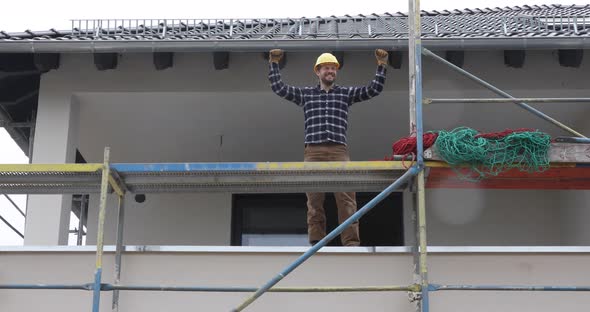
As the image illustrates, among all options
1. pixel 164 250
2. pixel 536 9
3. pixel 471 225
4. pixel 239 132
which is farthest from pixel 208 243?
pixel 536 9

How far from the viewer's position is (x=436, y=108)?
32.4 feet

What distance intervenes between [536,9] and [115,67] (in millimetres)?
6173

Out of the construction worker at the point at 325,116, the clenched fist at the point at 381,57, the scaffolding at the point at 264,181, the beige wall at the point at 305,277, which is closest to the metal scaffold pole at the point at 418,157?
the scaffolding at the point at 264,181

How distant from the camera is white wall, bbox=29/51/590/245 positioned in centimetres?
945

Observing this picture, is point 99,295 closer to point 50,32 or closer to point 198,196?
point 50,32

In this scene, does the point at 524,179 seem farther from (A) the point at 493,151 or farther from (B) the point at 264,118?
(B) the point at 264,118

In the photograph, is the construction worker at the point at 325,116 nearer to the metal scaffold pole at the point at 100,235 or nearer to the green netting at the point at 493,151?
the green netting at the point at 493,151

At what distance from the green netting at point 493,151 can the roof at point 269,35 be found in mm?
1993

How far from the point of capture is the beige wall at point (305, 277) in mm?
6852

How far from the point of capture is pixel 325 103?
7.87 m

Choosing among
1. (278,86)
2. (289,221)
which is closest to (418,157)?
(278,86)

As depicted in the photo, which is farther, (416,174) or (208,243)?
(208,243)

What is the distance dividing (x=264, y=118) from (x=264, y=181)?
309 cm

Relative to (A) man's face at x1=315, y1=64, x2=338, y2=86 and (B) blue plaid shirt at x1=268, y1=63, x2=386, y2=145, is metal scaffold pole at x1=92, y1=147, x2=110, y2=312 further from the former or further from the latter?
(A) man's face at x1=315, y1=64, x2=338, y2=86
